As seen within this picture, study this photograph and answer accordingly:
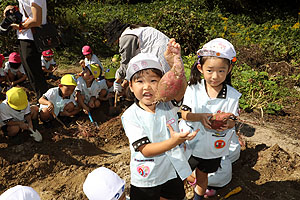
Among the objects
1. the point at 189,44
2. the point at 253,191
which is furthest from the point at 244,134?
the point at 189,44

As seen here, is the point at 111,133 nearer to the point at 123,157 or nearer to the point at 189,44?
the point at 123,157

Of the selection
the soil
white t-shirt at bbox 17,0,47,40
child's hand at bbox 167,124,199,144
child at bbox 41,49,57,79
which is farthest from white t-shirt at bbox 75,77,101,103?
child's hand at bbox 167,124,199,144

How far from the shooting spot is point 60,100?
3812 mm

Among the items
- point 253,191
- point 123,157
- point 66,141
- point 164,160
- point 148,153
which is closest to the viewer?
point 148,153

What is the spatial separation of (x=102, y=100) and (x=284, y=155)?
2917mm

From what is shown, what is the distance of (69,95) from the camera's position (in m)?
3.83

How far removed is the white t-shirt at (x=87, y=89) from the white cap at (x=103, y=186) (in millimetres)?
2597

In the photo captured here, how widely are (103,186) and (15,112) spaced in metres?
2.25

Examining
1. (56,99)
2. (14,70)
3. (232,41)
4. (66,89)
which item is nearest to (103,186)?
(66,89)

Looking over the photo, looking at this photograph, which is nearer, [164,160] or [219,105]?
[164,160]

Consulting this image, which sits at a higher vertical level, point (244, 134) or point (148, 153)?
point (148, 153)

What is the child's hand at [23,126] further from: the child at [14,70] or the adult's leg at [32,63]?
the child at [14,70]

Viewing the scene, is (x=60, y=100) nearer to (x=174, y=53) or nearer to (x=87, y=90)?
(x=87, y=90)

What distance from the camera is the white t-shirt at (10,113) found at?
324 cm
